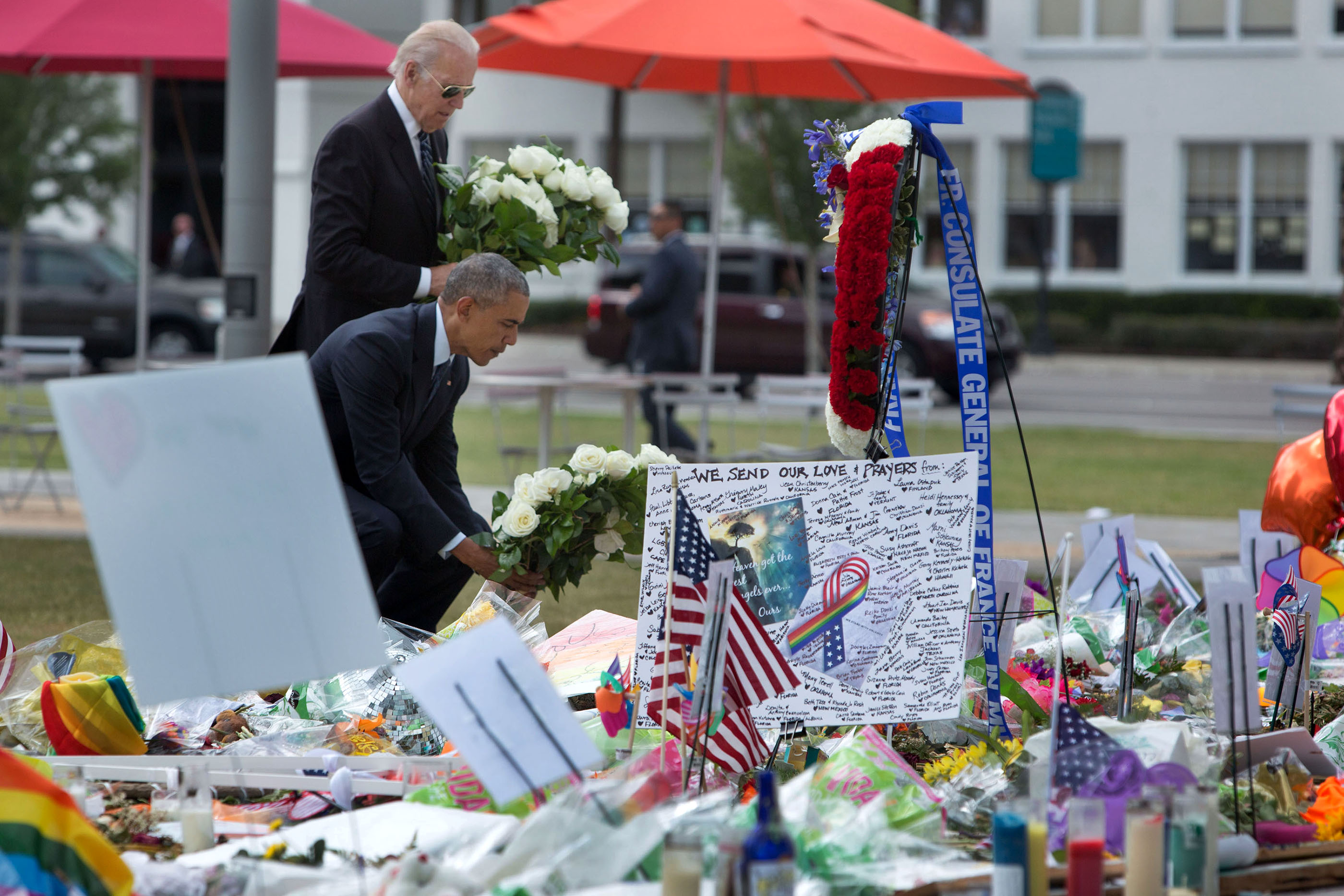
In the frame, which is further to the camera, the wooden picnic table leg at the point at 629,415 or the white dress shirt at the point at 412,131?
the wooden picnic table leg at the point at 629,415

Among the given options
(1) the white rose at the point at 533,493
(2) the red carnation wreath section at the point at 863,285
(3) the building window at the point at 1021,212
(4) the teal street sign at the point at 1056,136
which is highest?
(4) the teal street sign at the point at 1056,136

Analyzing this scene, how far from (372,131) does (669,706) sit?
2.20m

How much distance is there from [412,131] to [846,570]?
203 cm

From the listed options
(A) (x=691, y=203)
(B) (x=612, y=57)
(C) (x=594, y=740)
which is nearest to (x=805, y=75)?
(B) (x=612, y=57)

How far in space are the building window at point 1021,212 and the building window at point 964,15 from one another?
2080 millimetres

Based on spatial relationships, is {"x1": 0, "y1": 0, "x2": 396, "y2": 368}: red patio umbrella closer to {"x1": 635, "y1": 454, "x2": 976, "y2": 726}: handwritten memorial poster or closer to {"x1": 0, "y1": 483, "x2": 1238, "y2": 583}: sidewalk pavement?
{"x1": 0, "y1": 483, "x2": 1238, "y2": 583}: sidewalk pavement

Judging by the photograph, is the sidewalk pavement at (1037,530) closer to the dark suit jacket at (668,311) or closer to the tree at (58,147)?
the dark suit jacket at (668,311)

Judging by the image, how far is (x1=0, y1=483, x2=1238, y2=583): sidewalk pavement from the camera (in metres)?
7.21

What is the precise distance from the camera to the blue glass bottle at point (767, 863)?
2330 millimetres

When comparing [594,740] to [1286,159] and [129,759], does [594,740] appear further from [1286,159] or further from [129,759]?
[1286,159]

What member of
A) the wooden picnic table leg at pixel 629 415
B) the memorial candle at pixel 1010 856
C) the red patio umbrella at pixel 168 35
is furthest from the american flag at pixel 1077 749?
the wooden picnic table leg at pixel 629 415

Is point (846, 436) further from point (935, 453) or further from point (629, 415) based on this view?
point (935, 453)

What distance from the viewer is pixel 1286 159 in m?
24.0

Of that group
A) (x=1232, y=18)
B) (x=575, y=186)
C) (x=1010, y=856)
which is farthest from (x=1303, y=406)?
(x=1232, y=18)
